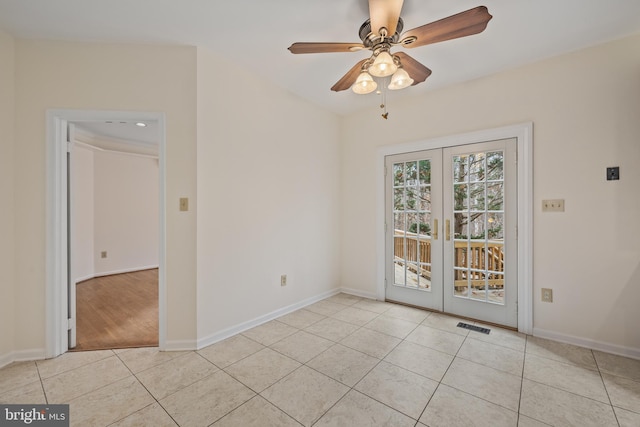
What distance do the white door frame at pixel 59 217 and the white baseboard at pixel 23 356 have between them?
0.17 feet

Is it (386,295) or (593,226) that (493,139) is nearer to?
(593,226)

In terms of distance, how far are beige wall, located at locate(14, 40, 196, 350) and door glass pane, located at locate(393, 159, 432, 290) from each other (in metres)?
2.43

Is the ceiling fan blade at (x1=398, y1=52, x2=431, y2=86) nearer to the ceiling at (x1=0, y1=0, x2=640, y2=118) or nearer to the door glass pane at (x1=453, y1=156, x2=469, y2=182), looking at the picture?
the ceiling at (x1=0, y1=0, x2=640, y2=118)

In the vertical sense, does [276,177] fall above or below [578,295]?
above

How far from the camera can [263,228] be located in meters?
2.97

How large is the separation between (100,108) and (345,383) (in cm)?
297

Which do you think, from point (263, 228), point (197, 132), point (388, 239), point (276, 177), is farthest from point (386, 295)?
point (197, 132)

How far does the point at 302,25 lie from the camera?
6.81 feet

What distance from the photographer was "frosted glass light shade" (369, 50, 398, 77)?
1699 millimetres

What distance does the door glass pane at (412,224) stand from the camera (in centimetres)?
326

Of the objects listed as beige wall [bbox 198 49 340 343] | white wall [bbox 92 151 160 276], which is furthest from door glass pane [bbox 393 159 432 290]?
white wall [bbox 92 151 160 276]

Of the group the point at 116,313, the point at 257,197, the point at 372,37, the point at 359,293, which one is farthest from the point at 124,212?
the point at 372,37

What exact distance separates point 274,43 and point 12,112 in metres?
2.21

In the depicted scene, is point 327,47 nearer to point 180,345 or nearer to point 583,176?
point 583,176
